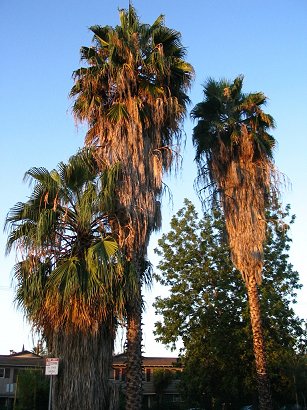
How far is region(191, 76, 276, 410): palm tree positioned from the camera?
755 inches

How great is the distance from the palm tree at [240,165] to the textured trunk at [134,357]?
5702 mm

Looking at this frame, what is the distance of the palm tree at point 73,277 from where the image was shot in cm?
1330

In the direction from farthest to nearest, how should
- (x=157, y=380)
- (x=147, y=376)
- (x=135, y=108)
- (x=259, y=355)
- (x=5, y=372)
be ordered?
(x=147, y=376)
(x=157, y=380)
(x=5, y=372)
(x=259, y=355)
(x=135, y=108)

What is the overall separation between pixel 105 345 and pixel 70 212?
3886 millimetres

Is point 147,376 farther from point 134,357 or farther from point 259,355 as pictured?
point 134,357

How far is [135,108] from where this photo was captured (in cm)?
1641

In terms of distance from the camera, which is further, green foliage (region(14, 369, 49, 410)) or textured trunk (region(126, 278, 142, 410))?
green foliage (region(14, 369, 49, 410))

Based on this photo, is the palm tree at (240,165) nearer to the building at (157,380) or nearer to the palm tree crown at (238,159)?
the palm tree crown at (238,159)

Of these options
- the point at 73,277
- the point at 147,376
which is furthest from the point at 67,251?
the point at 147,376

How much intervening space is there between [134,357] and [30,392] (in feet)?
28.8

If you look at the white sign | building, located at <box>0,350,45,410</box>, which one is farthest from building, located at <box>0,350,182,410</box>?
the white sign

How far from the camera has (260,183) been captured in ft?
66.0

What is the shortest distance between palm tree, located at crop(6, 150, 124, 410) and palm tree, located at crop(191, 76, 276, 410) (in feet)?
21.3

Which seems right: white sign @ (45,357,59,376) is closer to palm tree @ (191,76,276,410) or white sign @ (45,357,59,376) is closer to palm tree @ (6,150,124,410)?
palm tree @ (6,150,124,410)
